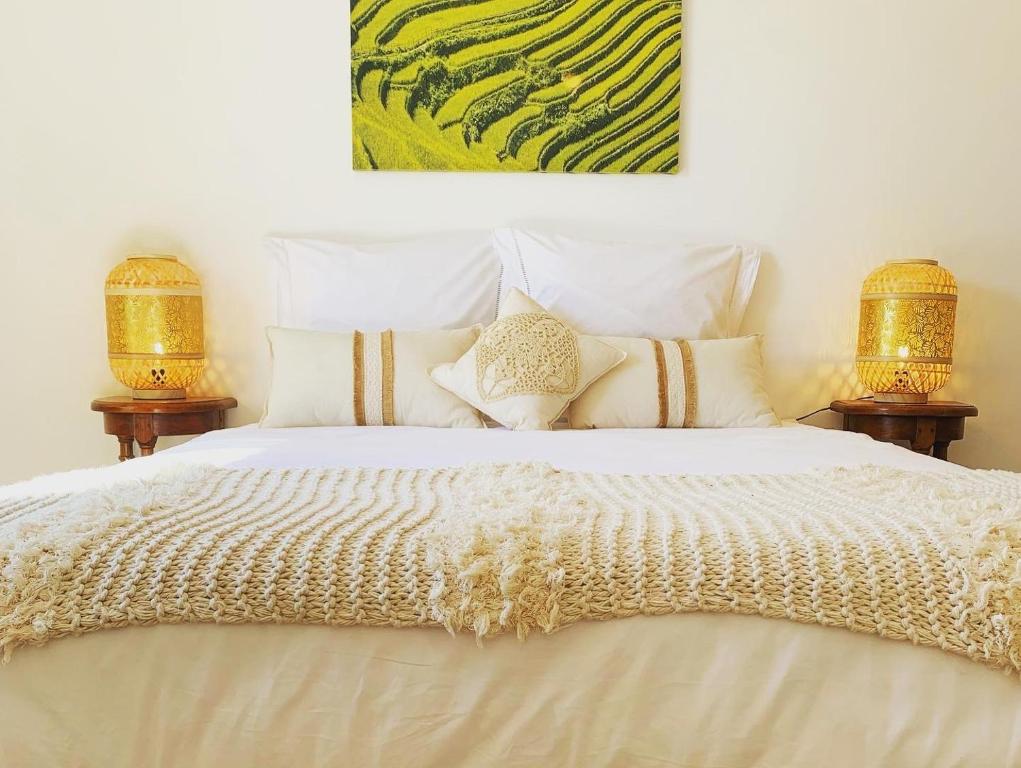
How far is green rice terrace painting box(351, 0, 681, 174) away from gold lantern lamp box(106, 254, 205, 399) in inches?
26.9

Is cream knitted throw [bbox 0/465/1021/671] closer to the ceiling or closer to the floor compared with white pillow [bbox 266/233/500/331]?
closer to the floor

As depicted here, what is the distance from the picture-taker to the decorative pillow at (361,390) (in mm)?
1744

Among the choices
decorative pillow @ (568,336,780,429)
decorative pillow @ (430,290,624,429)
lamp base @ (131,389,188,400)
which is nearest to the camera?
decorative pillow @ (430,290,624,429)

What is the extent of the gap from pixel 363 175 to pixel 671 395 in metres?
1.23

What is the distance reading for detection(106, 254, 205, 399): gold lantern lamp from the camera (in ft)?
6.78

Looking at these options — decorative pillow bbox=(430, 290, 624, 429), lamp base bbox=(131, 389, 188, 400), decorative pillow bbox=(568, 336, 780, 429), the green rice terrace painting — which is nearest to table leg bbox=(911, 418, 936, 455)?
decorative pillow bbox=(568, 336, 780, 429)

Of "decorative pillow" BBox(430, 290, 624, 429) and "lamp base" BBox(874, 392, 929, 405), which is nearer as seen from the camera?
"decorative pillow" BBox(430, 290, 624, 429)

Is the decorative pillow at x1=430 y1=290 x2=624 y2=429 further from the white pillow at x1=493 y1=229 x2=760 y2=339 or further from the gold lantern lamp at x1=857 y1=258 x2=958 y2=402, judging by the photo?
the gold lantern lamp at x1=857 y1=258 x2=958 y2=402

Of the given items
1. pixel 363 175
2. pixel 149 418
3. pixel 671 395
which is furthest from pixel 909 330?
pixel 149 418

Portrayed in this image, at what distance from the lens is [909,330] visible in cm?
208

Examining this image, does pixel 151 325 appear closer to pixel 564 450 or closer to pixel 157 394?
pixel 157 394

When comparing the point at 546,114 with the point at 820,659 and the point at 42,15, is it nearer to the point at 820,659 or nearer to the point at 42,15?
the point at 42,15

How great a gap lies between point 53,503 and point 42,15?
2065 millimetres

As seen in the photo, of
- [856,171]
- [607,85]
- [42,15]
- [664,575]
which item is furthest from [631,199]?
[42,15]
